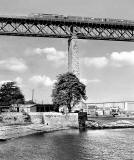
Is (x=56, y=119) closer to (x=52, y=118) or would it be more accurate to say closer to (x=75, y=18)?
(x=52, y=118)

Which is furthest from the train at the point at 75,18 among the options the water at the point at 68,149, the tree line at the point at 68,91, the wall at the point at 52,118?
the water at the point at 68,149

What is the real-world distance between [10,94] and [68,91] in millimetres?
20948

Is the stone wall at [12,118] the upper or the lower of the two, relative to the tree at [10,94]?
lower

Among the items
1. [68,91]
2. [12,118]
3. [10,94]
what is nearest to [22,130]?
[12,118]

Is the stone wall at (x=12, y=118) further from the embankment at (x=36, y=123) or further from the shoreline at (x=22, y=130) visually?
the shoreline at (x=22, y=130)

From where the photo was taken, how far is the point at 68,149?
41719 millimetres

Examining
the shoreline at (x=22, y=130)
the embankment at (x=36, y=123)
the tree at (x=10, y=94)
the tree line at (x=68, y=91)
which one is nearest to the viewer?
the shoreline at (x=22, y=130)

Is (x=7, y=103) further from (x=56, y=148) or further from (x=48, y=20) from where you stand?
(x=56, y=148)

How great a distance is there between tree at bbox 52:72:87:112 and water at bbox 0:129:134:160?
2196 cm

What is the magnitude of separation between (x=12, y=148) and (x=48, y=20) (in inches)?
1236

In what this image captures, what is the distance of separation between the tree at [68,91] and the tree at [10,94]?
14420mm

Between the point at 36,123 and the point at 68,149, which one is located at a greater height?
the point at 36,123

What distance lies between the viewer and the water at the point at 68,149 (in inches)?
1457

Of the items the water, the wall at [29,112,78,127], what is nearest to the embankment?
the wall at [29,112,78,127]
